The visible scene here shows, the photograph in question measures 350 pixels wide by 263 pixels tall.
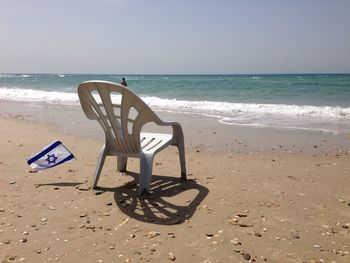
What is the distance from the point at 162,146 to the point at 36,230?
162 centimetres

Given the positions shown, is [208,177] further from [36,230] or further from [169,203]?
[36,230]

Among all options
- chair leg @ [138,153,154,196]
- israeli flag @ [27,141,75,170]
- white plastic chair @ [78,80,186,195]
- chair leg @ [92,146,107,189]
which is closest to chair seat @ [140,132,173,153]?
white plastic chair @ [78,80,186,195]

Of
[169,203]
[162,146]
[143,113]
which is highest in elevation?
[143,113]

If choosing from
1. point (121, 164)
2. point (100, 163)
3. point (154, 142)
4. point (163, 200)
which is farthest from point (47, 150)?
point (163, 200)

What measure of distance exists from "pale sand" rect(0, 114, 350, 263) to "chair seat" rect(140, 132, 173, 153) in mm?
491

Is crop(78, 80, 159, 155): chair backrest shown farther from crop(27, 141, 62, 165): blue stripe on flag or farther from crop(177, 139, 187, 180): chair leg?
crop(27, 141, 62, 165): blue stripe on flag

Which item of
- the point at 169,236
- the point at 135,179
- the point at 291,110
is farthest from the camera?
the point at 291,110

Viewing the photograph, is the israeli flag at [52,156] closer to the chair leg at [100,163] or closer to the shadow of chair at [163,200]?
the chair leg at [100,163]

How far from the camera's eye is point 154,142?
14.0 feet

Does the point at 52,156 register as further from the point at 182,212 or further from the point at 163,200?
the point at 182,212

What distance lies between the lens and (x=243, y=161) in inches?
212

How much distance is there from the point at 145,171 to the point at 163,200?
36 centimetres

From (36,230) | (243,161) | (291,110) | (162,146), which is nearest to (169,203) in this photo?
Result: (162,146)

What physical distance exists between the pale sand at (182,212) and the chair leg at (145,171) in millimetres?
159
